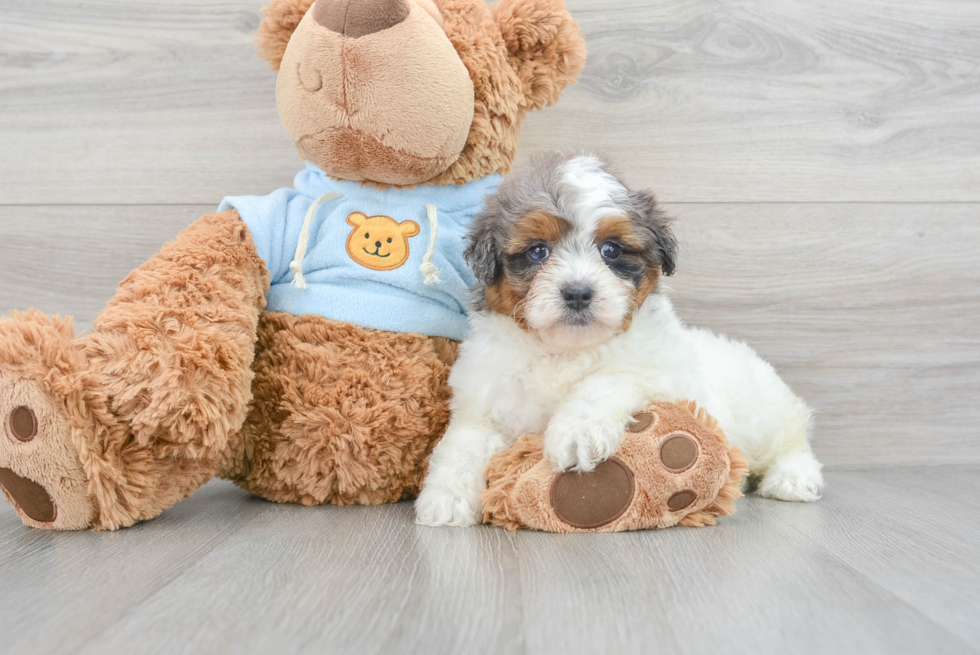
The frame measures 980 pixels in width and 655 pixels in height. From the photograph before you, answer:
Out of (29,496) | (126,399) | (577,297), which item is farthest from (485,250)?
(29,496)

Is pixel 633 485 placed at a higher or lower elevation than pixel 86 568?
higher

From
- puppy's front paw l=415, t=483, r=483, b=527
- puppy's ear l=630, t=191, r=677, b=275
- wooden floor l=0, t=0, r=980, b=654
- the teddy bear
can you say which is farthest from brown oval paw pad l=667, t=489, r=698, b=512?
wooden floor l=0, t=0, r=980, b=654

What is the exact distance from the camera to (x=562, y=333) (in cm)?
154

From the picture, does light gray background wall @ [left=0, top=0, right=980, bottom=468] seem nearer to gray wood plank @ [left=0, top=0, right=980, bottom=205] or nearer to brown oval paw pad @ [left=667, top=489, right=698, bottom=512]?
gray wood plank @ [left=0, top=0, right=980, bottom=205]

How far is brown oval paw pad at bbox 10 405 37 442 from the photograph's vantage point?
4.65ft

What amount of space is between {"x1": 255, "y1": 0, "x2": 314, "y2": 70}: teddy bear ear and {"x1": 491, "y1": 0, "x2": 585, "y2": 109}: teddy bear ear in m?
0.45

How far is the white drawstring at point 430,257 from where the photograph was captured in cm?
174

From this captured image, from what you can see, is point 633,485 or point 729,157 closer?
point 633,485

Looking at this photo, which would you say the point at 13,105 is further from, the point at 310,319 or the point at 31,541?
the point at 31,541

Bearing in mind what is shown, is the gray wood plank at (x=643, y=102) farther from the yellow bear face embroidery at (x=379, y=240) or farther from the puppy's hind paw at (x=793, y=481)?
the puppy's hind paw at (x=793, y=481)

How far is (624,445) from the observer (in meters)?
1.47

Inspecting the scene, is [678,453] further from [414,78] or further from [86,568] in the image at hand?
[86,568]

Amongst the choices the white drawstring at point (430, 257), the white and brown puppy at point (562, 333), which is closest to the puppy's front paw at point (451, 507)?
the white and brown puppy at point (562, 333)

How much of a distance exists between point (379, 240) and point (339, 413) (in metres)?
0.41
